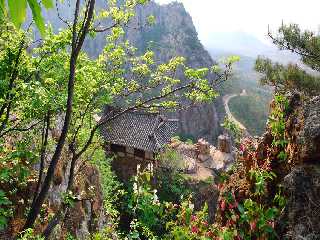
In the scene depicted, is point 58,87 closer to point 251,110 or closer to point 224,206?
point 224,206

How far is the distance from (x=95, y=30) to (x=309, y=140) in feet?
17.0

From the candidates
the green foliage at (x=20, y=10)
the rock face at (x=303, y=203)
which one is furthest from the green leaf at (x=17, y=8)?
the rock face at (x=303, y=203)

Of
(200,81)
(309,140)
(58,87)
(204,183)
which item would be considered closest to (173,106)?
(200,81)

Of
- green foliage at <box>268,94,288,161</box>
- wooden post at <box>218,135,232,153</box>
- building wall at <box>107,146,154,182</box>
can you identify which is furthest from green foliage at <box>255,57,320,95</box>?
wooden post at <box>218,135,232,153</box>

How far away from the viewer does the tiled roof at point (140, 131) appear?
121 feet

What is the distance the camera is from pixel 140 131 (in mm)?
37844

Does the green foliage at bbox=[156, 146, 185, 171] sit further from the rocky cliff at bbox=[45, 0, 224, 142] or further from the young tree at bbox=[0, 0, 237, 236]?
the rocky cliff at bbox=[45, 0, 224, 142]

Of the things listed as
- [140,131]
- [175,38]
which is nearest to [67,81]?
[140,131]

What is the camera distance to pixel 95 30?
850cm

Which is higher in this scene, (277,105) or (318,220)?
(277,105)

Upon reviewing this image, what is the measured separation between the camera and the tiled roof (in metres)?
36.8

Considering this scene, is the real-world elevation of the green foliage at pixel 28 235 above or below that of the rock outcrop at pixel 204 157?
above

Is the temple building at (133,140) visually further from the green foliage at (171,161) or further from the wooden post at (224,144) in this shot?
the wooden post at (224,144)

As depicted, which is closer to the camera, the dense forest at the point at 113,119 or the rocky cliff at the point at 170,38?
the dense forest at the point at 113,119
